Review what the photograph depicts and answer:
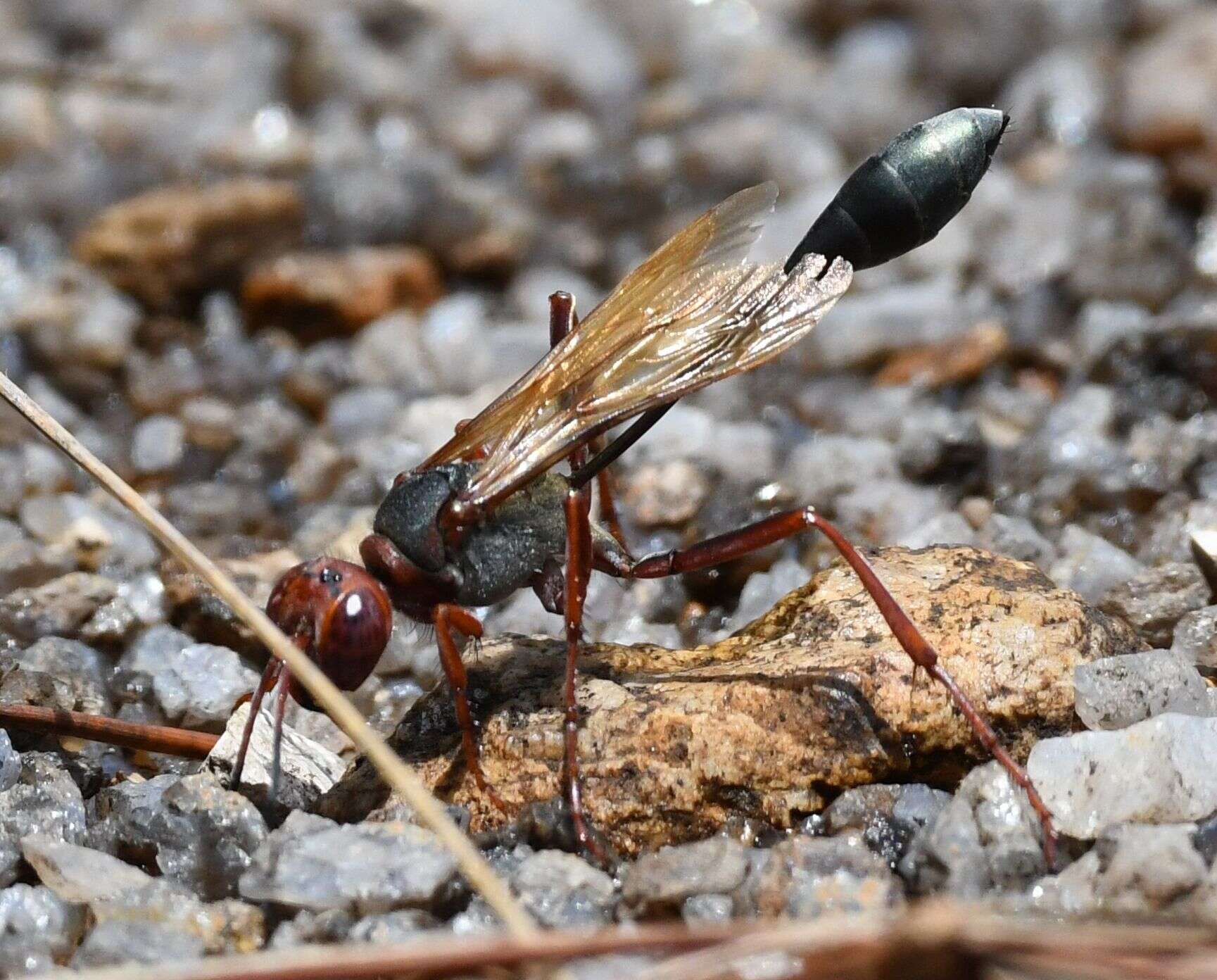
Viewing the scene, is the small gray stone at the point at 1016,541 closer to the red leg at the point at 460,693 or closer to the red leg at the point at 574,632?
the red leg at the point at 574,632

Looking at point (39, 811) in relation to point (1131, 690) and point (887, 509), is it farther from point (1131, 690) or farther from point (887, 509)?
point (887, 509)

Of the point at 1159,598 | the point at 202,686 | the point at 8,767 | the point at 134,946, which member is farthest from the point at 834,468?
the point at 134,946

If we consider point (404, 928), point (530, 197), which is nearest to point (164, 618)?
point (404, 928)

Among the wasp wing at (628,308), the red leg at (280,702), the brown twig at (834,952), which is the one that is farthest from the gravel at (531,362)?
the wasp wing at (628,308)

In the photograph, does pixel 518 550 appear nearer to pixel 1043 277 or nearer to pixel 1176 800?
pixel 1176 800

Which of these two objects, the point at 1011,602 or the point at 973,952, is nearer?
the point at 973,952

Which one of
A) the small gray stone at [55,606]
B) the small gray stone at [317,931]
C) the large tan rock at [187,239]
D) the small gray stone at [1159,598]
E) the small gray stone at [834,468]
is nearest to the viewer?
the small gray stone at [317,931]
